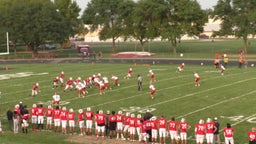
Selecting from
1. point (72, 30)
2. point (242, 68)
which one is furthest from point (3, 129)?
point (72, 30)

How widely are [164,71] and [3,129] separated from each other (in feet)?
76.0

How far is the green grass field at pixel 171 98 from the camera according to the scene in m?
20.3

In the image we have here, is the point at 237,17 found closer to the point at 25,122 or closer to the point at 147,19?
the point at 147,19

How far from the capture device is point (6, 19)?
69750 millimetres

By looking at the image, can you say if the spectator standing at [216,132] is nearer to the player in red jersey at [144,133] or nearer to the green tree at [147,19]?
the player in red jersey at [144,133]

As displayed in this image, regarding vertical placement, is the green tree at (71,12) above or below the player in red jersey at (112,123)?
above

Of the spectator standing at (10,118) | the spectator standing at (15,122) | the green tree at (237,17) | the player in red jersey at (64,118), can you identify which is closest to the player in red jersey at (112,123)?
the player in red jersey at (64,118)

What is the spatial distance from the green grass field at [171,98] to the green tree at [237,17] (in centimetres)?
2480

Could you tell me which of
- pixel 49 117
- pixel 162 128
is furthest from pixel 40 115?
pixel 162 128

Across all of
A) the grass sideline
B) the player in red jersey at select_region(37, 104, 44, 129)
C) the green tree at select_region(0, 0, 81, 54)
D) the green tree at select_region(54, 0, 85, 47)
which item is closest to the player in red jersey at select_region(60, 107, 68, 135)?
the player in red jersey at select_region(37, 104, 44, 129)

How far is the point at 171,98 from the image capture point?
27.2 metres

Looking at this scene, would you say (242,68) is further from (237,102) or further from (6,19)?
(6,19)

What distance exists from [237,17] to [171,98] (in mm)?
41107

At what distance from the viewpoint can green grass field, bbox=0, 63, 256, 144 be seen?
66.7 ft
